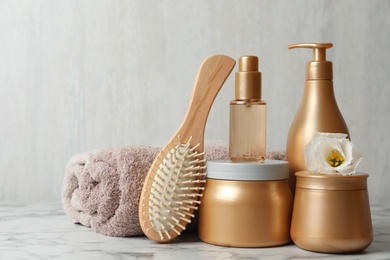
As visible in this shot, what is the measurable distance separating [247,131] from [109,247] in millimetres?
255

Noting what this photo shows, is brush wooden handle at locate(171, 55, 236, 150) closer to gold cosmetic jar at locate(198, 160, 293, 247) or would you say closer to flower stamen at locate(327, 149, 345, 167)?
gold cosmetic jar at locate(198, 160, 293, 247)

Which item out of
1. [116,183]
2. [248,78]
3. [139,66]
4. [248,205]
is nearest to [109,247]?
[116,183]

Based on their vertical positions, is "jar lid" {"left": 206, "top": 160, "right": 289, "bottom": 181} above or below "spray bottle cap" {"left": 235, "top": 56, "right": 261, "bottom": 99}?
below

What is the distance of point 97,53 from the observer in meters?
1.29

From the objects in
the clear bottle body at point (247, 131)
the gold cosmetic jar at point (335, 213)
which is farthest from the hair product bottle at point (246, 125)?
the gold cosmetic jar at point (335, 213)

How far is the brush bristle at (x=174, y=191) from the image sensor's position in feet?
2.75

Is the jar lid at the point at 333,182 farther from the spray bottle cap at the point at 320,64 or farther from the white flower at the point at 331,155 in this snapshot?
the spray bottle cap at the point at 320,64

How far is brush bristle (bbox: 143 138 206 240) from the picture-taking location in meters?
0.84

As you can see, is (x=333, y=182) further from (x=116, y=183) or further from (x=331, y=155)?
(x=116, y=183)

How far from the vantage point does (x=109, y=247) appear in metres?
0.84

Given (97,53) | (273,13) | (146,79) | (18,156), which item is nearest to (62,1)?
(97,53)

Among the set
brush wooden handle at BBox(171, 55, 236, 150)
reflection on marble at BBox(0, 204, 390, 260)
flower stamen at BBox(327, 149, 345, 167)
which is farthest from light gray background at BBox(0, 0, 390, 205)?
flower stamen at BBox(327, 149, 345, 167)

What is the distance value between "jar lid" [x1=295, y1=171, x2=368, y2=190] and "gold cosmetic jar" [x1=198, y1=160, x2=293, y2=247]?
0.17ft

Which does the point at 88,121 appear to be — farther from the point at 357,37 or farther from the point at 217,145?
the point at 357,37
